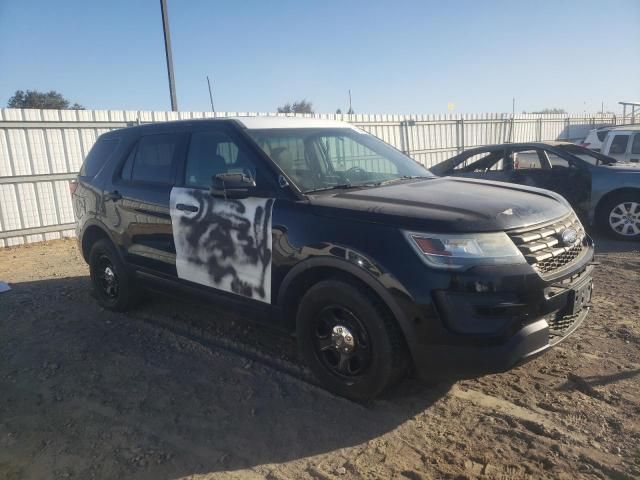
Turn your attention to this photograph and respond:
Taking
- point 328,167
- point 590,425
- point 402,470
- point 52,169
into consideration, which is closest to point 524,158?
point 328,167

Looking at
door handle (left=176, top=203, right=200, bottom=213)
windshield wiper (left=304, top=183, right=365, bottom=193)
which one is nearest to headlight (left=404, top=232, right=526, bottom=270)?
windshield wiper (left=304, top=183, right=365, bottom=193)

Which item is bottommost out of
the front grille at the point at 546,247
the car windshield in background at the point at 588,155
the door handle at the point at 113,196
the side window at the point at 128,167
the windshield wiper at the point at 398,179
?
the front grille at the point at 546,247

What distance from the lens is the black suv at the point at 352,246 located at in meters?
2.75

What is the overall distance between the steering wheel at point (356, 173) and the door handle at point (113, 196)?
7.55 feet

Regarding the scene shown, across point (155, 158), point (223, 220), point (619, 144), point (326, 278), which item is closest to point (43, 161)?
point (155, 158)

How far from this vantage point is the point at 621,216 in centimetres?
751

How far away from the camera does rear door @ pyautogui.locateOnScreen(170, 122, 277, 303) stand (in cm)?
351

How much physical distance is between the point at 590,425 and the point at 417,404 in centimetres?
100

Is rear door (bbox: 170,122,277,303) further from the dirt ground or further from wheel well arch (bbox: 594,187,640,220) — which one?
wheel well arch (bbox: 594,187,640,220)

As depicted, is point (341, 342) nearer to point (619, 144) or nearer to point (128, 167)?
point (128, 167)

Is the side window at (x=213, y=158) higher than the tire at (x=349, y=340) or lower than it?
higher

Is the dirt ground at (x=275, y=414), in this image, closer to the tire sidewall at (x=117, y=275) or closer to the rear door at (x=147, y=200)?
the tire sidewall at (x=117, y=275)

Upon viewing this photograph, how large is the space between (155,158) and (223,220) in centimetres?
130

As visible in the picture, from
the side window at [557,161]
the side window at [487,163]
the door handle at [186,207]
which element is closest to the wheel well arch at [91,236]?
the door handle at [186,207]
